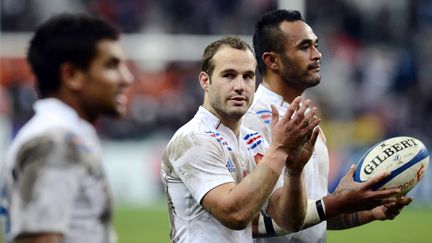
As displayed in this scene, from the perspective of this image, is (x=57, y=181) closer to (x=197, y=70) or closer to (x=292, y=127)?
(x=292, y=127)

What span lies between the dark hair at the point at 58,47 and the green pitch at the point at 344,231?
40.8 feet

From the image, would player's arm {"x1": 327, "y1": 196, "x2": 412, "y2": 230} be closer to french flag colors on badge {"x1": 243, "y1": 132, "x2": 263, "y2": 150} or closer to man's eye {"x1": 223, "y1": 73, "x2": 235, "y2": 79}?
french flag colors on badge {"x1": 243, "y1": 132, "x2": 263, "y2": 150}

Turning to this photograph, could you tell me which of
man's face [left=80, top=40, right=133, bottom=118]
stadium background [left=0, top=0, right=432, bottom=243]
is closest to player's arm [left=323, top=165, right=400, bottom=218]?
man's face [left=80, top=40, right=133, bottom=118]

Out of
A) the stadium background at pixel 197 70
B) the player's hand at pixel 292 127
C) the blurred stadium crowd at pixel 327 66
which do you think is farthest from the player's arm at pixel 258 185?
the blurred stadium crowd at pixel 327 66

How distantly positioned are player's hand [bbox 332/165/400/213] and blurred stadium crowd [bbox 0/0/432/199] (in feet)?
54.2

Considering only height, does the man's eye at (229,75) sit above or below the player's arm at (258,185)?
above

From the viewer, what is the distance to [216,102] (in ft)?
19.3

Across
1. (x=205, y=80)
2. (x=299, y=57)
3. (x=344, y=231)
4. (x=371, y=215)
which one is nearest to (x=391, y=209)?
(x=371, y=215)

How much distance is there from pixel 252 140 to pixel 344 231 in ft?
44.6

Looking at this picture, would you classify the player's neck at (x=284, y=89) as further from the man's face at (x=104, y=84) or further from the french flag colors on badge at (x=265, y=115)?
the man's face at (x=104, y=84)

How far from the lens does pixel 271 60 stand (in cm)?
685

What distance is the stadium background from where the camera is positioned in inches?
875

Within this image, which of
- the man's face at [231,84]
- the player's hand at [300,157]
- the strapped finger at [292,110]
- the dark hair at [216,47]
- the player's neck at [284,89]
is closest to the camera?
the strapped finger at [292,110]

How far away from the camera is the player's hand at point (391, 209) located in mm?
6441
